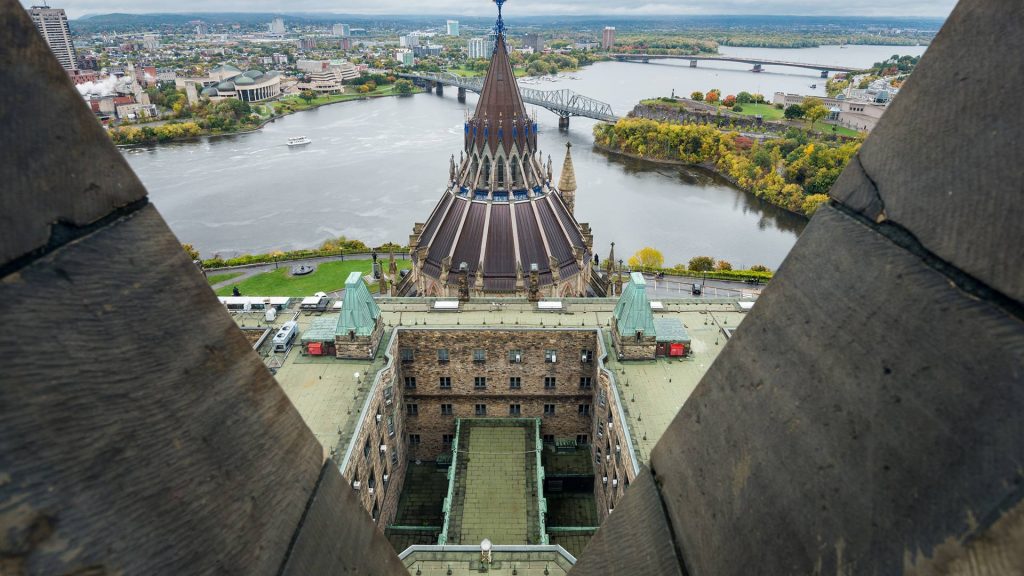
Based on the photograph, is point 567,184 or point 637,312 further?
point 567,184

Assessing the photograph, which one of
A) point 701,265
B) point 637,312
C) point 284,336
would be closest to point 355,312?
point 284,336

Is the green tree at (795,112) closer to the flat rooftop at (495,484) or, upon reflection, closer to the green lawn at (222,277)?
the green lawn at (222,277)

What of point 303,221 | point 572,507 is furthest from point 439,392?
point 303,221

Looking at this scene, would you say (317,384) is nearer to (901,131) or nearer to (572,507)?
(572,507)

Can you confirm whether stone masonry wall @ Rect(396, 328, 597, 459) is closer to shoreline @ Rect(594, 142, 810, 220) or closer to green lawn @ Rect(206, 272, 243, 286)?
green lawn @ Rect(206, 272, 243, 286)

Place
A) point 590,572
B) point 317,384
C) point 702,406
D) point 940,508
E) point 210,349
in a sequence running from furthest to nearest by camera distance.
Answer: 1. point 317,384
2. point 590,572
3. point 702,406
4. point 210,349
5. point 940,508

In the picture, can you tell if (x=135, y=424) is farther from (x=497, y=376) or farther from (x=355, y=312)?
(x=497, y=376)

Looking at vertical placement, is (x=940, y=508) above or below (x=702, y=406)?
above

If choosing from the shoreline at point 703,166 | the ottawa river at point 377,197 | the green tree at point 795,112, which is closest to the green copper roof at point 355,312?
the ottawa river at point 377,197
